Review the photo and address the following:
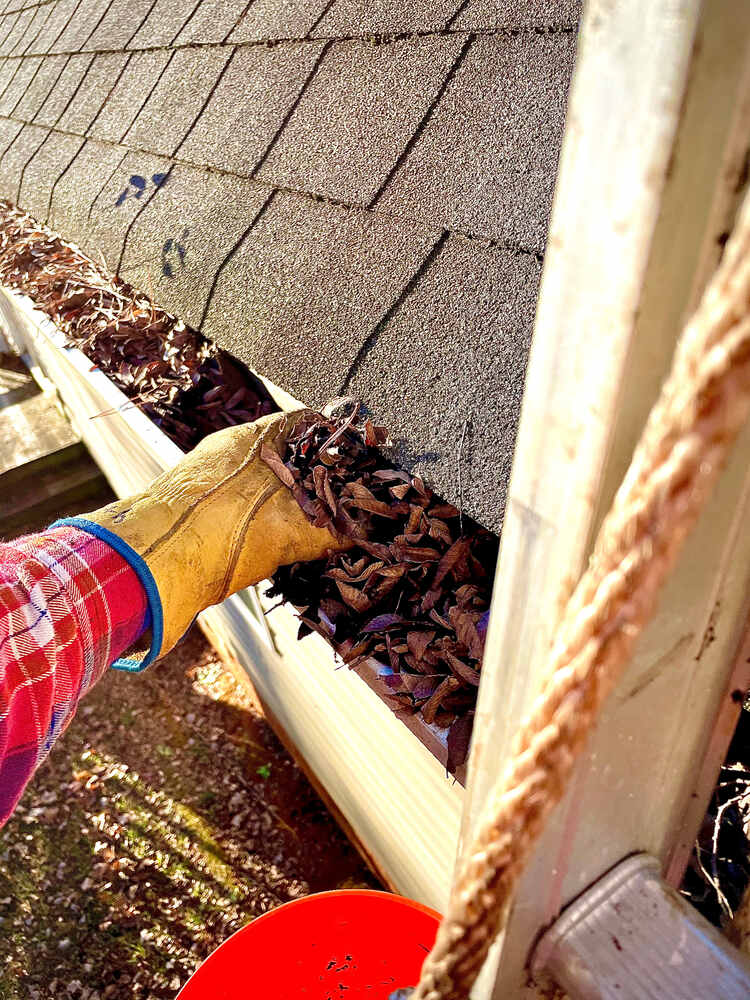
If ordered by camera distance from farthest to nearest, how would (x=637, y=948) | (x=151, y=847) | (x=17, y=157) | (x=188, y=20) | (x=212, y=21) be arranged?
(x=17, y=157), (x=151, y=847), (x=188, y=20), (x=212, y=21), (x=637, y=948)

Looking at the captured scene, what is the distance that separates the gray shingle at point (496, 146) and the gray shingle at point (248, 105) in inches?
28.6

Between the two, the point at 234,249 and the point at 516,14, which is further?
the point at 234,249

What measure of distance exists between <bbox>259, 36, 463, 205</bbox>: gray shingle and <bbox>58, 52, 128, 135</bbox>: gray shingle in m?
1.84

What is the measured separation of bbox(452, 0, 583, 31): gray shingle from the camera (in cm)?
139

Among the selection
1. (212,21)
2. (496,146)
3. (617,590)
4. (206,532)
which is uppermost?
(212,21)

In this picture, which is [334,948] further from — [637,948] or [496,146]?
[496,146]

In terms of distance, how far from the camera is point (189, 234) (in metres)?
2.22

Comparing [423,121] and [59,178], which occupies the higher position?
[423,121]

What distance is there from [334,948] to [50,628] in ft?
3.82

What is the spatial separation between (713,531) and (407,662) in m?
1.12

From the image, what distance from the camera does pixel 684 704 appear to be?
0.66 metres

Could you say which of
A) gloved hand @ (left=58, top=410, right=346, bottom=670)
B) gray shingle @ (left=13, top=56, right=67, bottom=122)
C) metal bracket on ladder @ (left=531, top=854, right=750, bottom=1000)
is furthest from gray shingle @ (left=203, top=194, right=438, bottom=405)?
gray shingle @ (left=13, top=56, right=67, bottom=122)

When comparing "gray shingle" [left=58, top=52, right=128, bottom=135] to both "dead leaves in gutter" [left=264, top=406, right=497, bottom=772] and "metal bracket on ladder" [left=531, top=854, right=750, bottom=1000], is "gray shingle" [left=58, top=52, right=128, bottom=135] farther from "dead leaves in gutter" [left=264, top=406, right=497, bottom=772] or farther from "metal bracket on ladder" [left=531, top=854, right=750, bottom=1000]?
"metal bracket on ladder" [left=531, top=854, right=750, bottom=1000]

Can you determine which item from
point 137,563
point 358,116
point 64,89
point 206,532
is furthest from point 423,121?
point 64,89
